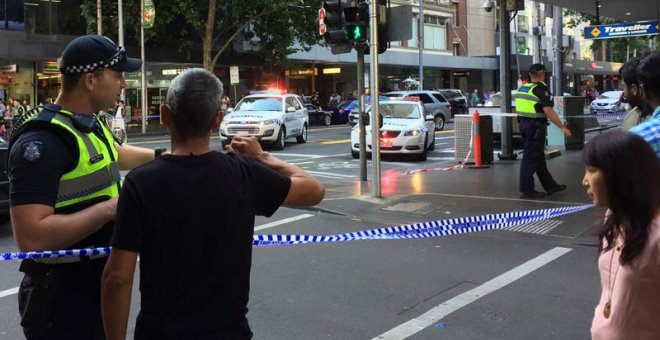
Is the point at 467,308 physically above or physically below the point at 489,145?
below

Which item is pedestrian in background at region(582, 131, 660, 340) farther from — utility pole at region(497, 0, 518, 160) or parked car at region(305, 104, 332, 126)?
parked car at region(305, 104, 332, 126)

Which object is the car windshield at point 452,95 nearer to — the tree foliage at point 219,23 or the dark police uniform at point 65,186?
the tree foliage at point 219,23

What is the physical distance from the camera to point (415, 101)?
60.0 ft

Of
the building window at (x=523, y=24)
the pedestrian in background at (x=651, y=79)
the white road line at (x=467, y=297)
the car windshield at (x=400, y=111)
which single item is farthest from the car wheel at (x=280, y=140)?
the building window at (x=523, y=24)

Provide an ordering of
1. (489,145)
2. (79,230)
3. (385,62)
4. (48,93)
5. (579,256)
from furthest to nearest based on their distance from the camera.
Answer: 1. (385,62)
2. (48,93)
3. (489,145)
4. (579,256)
5. (79,230)

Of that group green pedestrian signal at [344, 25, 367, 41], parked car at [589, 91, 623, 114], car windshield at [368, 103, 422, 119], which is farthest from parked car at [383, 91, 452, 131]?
green pedestrian signal at [344, 25, 367, 41]

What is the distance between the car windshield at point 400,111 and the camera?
17.7 m

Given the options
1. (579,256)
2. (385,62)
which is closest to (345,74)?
(385,62)

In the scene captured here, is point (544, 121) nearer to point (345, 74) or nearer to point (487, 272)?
point (487, 272)

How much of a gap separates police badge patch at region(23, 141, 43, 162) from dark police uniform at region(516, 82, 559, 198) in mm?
8423

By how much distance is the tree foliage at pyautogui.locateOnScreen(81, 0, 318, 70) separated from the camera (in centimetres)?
2956

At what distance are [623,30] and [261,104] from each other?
37.2ft

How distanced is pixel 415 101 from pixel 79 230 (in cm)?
1649

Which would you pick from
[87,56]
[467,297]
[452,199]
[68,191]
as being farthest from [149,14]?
[68,191]
